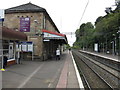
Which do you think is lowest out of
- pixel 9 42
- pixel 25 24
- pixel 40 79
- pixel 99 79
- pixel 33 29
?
pixel 99 79

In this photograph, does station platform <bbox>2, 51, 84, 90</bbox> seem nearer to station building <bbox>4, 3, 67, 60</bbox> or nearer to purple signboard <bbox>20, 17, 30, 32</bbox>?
station building <bbox>4, 3, 67, 60</bbox>

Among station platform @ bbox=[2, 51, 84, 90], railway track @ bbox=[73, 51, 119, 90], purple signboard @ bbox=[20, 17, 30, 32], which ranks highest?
purple signboard @ bbox=[20, 17, 30, 32]

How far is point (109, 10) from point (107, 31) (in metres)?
23.6

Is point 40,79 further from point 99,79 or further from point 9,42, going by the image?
point 9,42

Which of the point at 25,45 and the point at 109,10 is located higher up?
the point at 109,10

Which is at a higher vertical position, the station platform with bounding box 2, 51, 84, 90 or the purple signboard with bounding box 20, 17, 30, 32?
the purple signboard with bounding box 20, 17, 30, 32

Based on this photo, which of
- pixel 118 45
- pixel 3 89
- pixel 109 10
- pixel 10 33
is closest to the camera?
pixel 3 89

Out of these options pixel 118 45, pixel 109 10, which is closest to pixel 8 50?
pixel 118 45

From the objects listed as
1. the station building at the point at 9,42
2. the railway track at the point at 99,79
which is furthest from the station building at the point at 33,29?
the railway track at the point at 99,79

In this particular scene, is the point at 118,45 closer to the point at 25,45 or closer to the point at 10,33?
the point at 25,45

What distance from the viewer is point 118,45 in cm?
3803

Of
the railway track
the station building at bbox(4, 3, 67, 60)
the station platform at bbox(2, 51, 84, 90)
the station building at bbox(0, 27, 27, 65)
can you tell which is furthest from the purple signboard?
the railway track

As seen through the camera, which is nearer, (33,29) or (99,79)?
(99,79)

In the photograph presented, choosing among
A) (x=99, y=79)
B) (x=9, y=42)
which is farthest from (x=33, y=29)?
(x=99, y=79)
